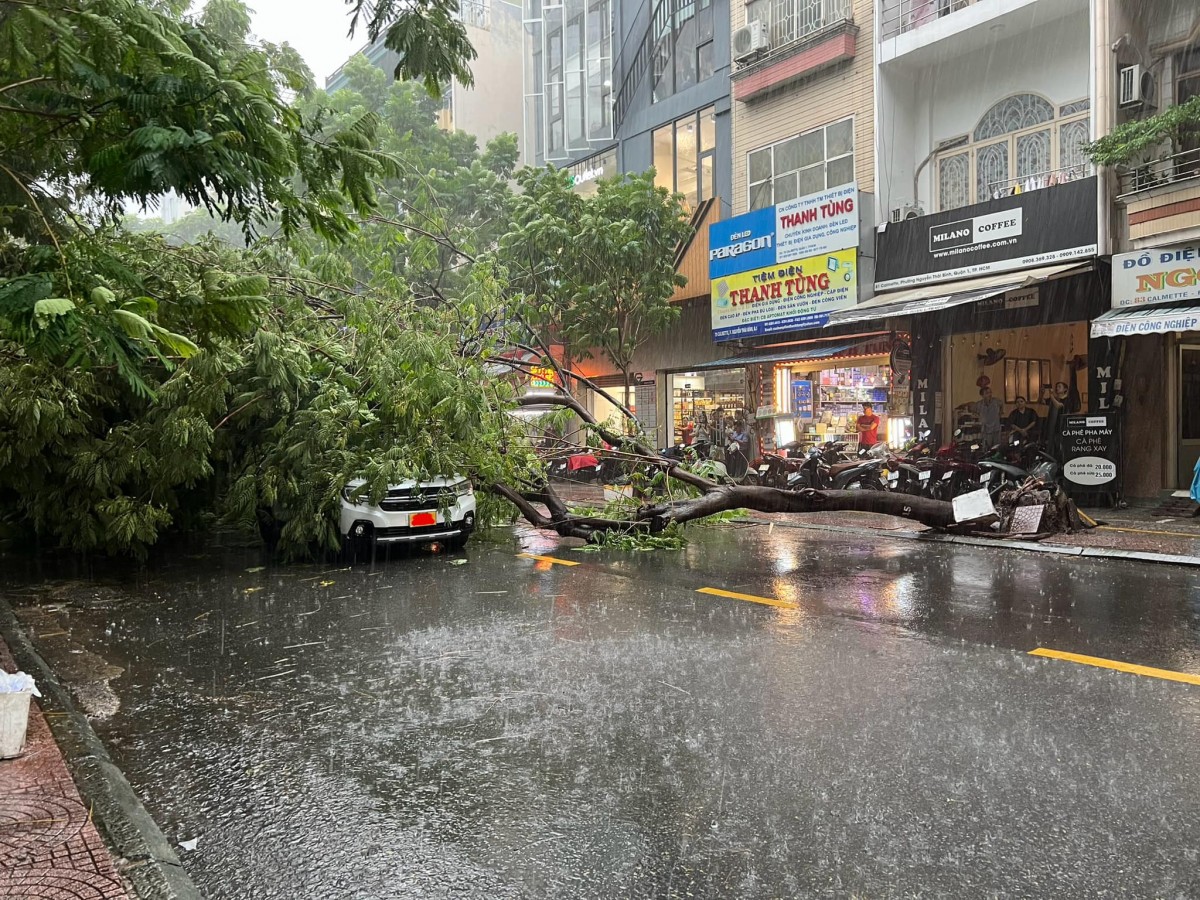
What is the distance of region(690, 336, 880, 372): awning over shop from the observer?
18188 millimetres

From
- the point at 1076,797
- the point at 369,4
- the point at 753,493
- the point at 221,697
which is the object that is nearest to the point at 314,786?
the point at 221,697

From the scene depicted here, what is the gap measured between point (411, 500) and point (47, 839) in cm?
728

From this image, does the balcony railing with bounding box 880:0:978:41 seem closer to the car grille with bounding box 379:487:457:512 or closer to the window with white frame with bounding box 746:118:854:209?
the window with white frame with bounding box 746:118:854:209

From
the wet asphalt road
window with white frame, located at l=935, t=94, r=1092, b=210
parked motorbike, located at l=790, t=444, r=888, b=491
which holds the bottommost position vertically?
the wet asphalt road

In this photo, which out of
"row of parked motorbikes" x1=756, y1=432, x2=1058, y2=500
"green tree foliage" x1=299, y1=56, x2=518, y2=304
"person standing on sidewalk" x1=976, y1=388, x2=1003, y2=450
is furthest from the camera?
"green tree foliage" x1=299, y1=56, x2=518, y2=304

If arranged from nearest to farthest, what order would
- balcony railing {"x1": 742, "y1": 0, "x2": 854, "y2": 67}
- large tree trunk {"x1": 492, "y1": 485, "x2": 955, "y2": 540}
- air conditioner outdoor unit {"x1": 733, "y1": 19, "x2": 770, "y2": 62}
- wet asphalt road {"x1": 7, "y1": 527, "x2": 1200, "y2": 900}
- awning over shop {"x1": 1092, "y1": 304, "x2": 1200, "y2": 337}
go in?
wet asphalt road {"x1": 7, "y1": 527, "x2": 1200, "y2": 900}
large tree trunk {"x1": 492, "y1": 485, "x2": 955, "y2": 540}
awning over shop {"x1": 1092, "y1": 304, "x2": 1200, "y2": 337}
balcony railing {"x1": 742, "y1": 0, "x2": 854, "y2": 67}
air conditioner outdoor unit {"x1": 733, "y1": 19, "x2": 770, "y2": 62}

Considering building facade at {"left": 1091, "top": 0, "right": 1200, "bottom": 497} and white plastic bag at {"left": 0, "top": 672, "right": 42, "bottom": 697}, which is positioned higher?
building facade at {"left": 1091, "top": 0, "right": 1200, "bottom": 497}

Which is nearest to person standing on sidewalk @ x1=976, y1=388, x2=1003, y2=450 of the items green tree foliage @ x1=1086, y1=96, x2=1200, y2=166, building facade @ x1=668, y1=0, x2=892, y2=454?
building facade @ x1=668, y1=0, x2=892, y2=454

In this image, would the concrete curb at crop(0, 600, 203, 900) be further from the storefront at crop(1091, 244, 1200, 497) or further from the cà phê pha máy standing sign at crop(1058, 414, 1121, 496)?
the storefront at crop(1091, 244, 1200, 497)

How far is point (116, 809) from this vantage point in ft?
12.6

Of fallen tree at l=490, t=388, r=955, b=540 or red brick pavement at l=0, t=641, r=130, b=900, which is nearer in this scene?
red brick pavement at l=0, t=641, r=130, b=900

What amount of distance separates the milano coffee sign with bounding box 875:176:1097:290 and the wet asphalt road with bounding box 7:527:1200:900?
26.4 feet

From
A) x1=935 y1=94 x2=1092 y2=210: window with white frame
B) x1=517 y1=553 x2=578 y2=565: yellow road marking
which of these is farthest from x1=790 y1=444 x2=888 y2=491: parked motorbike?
x1=935 y1=94 x2=1092 y2=210: window with white frame

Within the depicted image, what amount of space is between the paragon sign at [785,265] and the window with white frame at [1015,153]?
205 cm
